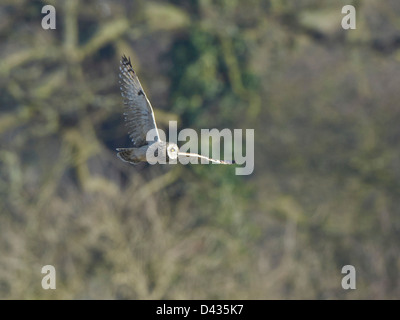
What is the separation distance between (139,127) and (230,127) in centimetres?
1153

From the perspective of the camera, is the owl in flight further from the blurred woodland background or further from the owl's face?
the blurred woodland background

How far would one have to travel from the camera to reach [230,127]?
16.8m

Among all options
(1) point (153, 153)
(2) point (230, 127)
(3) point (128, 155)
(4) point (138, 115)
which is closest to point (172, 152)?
(1) point (153, 153)

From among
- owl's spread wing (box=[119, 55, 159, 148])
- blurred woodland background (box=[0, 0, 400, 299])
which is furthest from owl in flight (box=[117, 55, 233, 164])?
blurred woodland background (box=[0, 0, 400, 299])

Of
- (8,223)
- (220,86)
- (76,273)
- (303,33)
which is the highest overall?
(303,33)

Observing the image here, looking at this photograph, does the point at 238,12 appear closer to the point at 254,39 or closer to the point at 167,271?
the point at 254,39

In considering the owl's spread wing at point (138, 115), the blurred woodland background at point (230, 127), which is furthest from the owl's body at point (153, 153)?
the blurred woodland background at point (230, 127)

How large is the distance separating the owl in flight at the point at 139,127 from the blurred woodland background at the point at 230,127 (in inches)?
302

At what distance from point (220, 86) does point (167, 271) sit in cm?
552

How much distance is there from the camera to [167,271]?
12680 millimetres

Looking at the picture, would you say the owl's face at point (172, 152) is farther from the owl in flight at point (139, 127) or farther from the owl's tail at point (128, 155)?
the owl's tail at point (128, 155)

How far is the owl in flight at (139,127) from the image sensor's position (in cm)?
503

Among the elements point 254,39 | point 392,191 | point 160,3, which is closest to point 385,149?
point 392,191

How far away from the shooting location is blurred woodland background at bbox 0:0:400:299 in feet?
46.0
